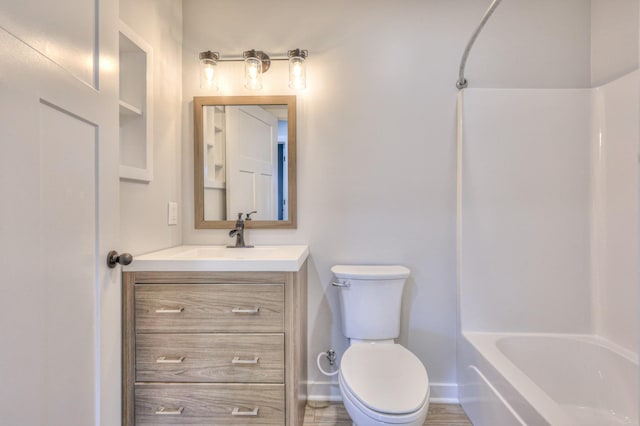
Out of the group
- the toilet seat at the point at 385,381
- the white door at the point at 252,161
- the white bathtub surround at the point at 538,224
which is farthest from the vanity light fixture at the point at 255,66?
the toilet seat at the point at 385,381

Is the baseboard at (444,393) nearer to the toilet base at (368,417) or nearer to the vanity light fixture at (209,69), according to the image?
the toilet base at (368,417)

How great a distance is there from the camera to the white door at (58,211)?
0.73 m

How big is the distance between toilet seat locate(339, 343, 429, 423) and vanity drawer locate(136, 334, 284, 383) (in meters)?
0.31

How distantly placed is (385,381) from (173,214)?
1.38 metres

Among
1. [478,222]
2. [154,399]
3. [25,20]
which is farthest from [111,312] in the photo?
[478,222]

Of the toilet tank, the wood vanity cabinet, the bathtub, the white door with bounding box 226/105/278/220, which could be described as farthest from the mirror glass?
the bathtub

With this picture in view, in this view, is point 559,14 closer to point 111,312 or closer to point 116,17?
point 116,17

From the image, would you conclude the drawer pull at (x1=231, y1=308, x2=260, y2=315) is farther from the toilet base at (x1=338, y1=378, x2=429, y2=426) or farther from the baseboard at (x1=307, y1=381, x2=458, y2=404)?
the baseboard at (x1=307, y1=381, x2=458, y2=404)

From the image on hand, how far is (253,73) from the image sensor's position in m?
1.81

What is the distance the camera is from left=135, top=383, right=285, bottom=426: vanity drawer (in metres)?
1.33

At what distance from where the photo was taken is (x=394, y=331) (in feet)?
5.66

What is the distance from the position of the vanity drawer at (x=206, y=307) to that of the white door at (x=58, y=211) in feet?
0.51

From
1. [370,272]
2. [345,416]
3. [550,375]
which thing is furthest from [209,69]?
[550,375]

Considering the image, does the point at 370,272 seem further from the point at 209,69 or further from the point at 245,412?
the point at 209,69
